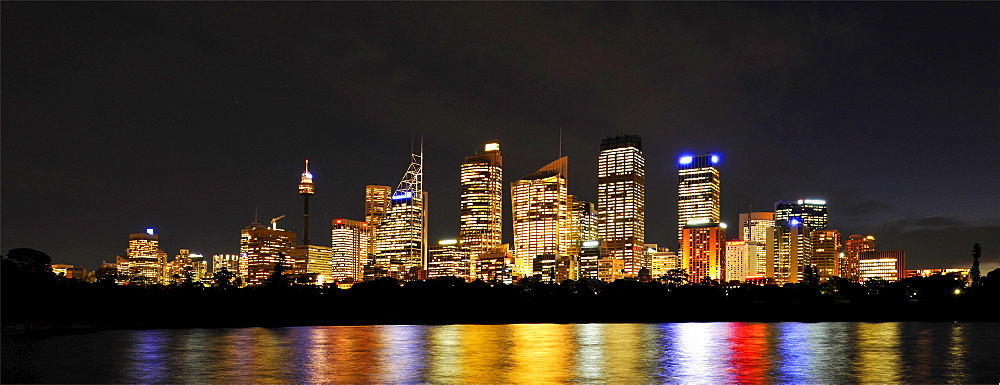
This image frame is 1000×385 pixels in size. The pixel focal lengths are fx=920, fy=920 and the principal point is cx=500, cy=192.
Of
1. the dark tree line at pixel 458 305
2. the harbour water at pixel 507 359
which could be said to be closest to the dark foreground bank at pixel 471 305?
the dark tree line at pixel 458 305

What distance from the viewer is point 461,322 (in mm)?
166375

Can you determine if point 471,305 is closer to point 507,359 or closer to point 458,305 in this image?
point 458,305

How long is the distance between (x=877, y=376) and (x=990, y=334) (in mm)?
60601

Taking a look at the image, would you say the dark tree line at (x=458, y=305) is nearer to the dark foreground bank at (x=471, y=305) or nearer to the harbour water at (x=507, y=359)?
the dark foreground bank at (x=471, y=305)

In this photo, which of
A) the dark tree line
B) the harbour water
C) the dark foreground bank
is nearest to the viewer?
the harbour water

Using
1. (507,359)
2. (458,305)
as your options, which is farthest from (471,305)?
(507,359)

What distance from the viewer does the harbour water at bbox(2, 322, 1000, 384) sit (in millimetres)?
58969

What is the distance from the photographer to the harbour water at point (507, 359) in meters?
59.0

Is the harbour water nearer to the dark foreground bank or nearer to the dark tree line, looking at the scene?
the dark tree line

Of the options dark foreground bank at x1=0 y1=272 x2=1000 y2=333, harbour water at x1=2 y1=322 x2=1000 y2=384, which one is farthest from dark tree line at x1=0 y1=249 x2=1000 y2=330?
harbour water at x1=2 y1=322 x2=1000 y2=384

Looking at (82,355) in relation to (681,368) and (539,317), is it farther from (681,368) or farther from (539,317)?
(539,317)

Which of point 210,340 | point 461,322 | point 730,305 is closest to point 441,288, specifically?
point 461,322

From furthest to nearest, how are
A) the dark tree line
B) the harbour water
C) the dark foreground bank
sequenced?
1. the dark foreground bank
2. the dark tree line
3. the harbour water

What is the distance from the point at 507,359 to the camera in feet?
236
